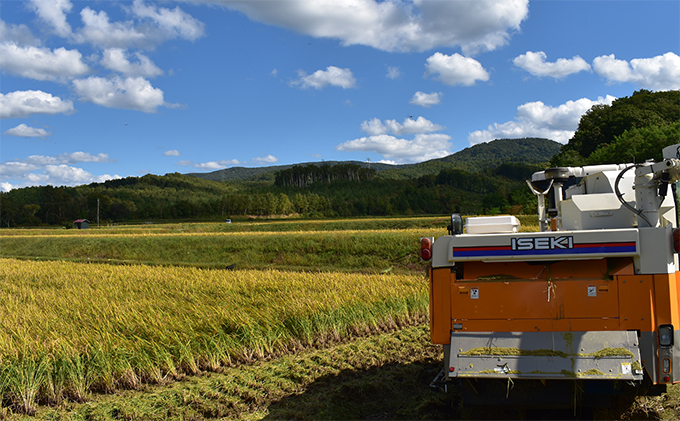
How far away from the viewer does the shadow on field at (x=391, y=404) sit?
4.81 m

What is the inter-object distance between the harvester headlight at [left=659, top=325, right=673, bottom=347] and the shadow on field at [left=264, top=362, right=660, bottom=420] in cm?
114

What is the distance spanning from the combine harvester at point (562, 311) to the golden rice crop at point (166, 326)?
4090 millimetres

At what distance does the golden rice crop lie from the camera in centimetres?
614

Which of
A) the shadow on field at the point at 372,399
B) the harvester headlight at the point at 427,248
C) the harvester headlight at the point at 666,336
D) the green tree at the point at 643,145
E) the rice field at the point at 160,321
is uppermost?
the green tree at the point at 643,145

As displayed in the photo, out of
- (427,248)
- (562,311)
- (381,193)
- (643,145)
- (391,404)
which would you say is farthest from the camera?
(381,193)

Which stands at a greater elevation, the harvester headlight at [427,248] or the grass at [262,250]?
the harvester headlight at [427,248]

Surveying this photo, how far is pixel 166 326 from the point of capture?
8.00 m

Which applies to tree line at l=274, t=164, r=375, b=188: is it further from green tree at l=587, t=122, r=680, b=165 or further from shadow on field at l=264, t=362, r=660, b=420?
shadow on field at l=264, t=362, r=660, b=420

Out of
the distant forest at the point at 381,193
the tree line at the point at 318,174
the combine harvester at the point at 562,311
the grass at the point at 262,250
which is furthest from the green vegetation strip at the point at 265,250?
the tree line at the point at 318,174

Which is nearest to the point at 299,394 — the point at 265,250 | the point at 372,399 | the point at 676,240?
the point at 372,399

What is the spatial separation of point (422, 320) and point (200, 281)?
8929mm

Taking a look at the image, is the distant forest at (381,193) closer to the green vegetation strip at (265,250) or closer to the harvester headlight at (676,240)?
the green vegetation strip at (265,250)

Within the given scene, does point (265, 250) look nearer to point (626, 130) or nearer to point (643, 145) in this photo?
point (643, 145)

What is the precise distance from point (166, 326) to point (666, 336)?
7481mm
